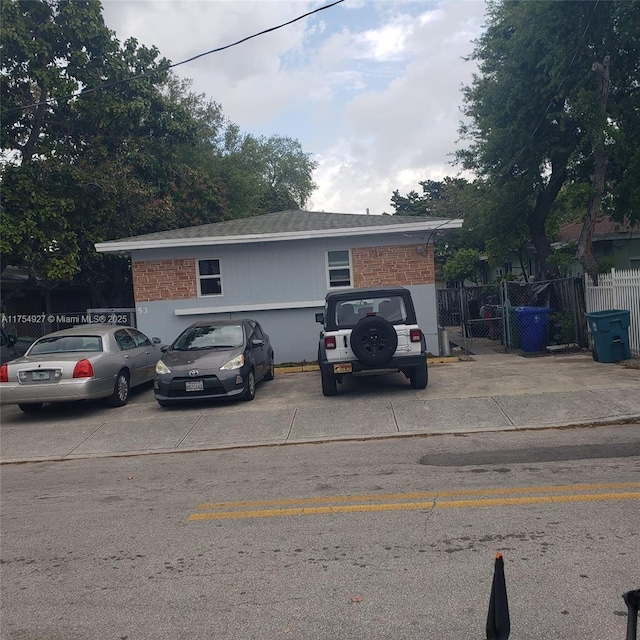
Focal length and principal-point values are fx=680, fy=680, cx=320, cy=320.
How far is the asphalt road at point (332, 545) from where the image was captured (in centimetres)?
398

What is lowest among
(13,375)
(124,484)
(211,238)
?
(124,484)

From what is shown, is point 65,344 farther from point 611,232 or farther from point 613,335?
point 611,232

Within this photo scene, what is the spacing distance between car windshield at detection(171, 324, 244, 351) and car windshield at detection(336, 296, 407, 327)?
6.42 ft

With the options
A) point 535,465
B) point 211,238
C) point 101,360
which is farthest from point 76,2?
point 535,465

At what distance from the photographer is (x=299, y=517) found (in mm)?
5879

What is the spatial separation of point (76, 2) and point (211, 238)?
10768 mm

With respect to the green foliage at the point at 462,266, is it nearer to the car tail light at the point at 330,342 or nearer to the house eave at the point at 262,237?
the house eave at the point at 262,237

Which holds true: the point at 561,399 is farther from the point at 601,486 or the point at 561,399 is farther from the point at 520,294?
the point at 520,294

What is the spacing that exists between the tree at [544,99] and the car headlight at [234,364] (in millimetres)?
9861

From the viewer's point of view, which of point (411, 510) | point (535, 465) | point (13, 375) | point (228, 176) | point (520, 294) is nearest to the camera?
point (411, 510)

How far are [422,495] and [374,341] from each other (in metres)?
5.05

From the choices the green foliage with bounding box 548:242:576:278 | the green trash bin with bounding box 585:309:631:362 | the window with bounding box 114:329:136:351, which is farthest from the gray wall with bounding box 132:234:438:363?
the green foliage with bounding box 548:242:576:278

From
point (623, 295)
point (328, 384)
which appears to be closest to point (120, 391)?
point (328, 384)

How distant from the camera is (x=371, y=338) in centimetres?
1119
